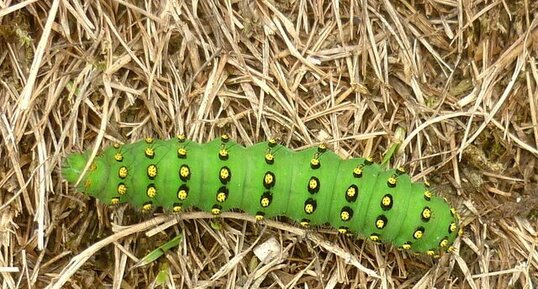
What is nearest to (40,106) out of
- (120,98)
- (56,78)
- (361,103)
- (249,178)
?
(56,78)

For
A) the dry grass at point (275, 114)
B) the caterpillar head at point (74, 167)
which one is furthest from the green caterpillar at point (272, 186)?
the dry grass at point (275, 114)

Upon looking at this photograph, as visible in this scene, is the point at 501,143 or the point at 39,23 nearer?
the point at 39,23

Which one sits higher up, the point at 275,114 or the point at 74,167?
the point at 275,114

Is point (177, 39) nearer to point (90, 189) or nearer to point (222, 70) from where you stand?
point (222, 70)

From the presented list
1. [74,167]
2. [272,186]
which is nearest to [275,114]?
[272,186]

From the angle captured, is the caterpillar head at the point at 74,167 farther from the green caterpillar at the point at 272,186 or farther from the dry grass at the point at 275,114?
the dry grass at the point at 275,114

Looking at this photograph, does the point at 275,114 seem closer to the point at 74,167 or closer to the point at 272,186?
the point at 272,186
